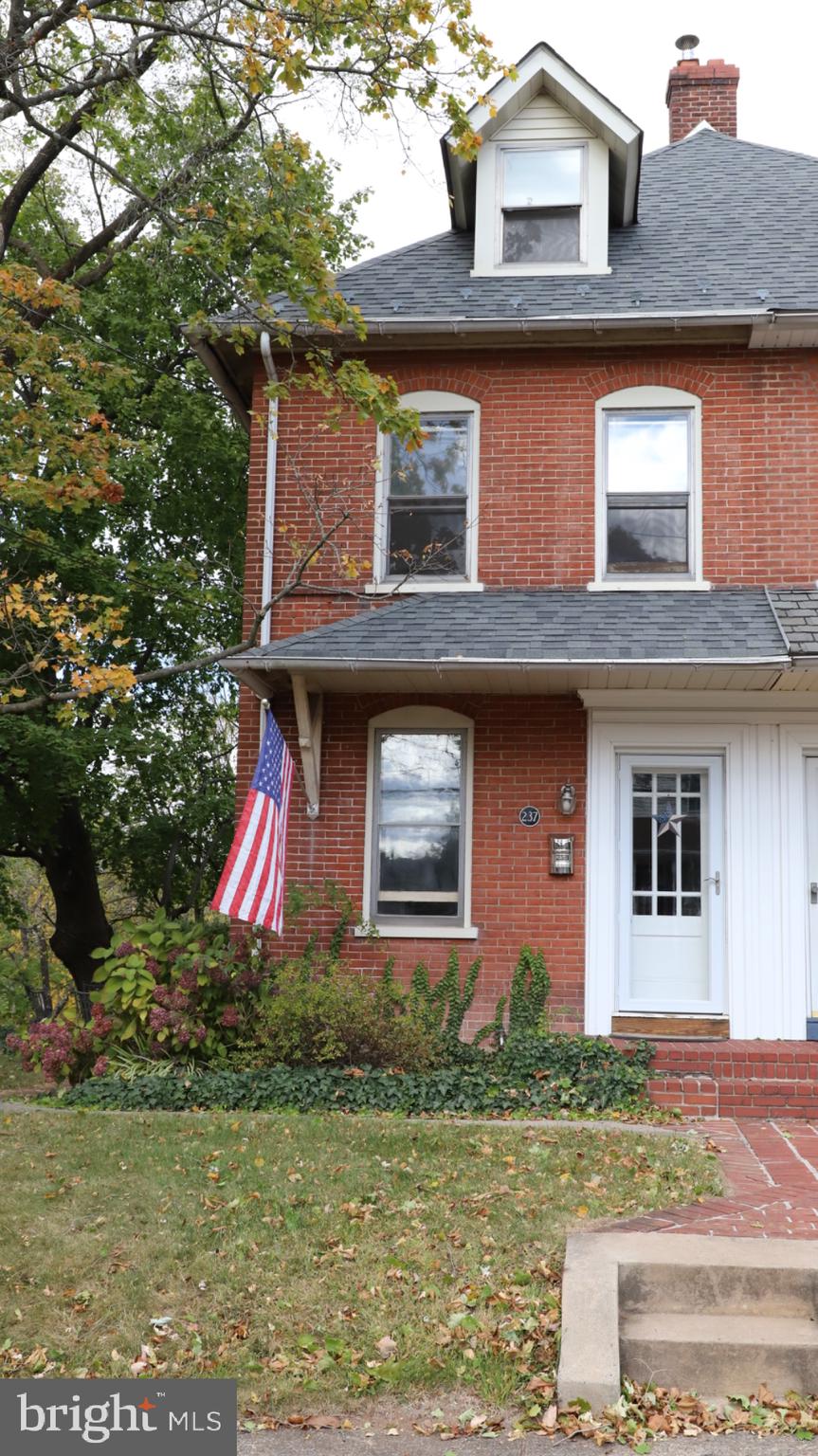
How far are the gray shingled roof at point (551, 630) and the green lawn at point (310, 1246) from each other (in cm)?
355

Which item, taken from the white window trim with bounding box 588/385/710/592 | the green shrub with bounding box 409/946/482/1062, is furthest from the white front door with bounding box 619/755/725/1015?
the white window trim with bounding box 588/385/710/592

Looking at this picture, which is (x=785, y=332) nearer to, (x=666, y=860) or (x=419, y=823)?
(x=666, y=860)

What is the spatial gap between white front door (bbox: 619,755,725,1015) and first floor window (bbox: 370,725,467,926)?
4.68 ft

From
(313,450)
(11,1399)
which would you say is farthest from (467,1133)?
(313,450)

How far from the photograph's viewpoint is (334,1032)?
8883 millimetres

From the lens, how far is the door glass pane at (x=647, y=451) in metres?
10.7

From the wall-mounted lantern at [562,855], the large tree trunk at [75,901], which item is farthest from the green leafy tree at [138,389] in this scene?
the wall-mounted lantern at [562,855]

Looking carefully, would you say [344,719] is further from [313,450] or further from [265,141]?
[265,141]

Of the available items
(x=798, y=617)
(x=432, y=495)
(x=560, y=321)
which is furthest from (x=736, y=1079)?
(x=560, y=321)

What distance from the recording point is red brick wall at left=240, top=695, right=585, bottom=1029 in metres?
9.94

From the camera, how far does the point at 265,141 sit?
30.4 feet

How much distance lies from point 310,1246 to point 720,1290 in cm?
189

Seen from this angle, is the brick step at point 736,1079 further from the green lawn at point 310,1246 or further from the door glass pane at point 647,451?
the door glass pane at point 647,451

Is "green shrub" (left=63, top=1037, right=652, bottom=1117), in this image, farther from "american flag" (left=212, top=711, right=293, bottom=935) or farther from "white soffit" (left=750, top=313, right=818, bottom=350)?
"white soffit" (left=750, top=313, right=818, bottom=350)
